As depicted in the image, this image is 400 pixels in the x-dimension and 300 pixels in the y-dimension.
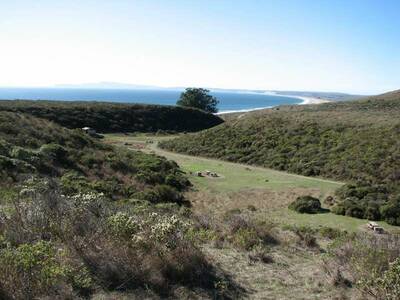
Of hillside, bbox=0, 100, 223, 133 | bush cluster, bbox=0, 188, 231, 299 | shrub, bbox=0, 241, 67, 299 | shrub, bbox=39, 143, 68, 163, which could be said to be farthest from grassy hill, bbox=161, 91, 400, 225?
shrub, bbox=0, 241, 67, 299

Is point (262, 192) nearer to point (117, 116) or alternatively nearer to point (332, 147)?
point (332, 147)

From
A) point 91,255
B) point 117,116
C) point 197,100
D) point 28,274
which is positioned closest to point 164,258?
point 91,255

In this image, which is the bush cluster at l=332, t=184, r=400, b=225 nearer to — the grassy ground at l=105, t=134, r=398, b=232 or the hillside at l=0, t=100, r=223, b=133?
the grassy ground at l=105, t=134, r=398, b=232

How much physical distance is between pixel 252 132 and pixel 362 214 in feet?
103

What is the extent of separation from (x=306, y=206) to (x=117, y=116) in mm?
59929

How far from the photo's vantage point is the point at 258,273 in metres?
8.75

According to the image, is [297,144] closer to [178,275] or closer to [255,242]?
[255,242]

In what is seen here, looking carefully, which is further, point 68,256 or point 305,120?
point 305,120

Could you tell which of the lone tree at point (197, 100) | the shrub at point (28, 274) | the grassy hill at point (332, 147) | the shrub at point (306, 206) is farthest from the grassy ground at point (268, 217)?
the lone tree at point (197, 100)

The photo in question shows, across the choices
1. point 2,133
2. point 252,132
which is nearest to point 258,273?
point 2,133

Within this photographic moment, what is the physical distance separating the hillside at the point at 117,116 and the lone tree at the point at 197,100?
14.1m

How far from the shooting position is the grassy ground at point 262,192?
2378 cm

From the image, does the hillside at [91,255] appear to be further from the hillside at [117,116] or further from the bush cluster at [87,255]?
the hillside at [117,116]

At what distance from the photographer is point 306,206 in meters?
25.8
